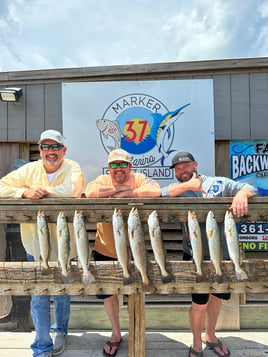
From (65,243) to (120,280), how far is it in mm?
513

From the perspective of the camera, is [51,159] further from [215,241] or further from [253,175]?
[253,175]

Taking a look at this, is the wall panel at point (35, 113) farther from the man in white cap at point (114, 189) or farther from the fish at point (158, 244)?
the fish at point (158, 244)

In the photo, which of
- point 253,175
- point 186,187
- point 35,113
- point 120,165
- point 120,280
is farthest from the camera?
point 35,113

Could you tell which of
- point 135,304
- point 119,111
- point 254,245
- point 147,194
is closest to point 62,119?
point 119,111

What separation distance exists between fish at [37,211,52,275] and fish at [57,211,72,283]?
0.09 m

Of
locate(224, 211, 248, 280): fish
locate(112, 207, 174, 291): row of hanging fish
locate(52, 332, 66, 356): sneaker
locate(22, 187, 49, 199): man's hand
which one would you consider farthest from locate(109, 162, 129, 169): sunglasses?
locate(52, 332, 66, 356): sneaker

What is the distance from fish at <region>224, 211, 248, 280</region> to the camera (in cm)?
204

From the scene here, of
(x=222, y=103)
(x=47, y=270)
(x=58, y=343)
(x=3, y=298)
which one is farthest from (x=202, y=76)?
(x=3, y=298)

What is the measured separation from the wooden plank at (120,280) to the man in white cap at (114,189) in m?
0.34

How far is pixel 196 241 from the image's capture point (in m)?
2.04

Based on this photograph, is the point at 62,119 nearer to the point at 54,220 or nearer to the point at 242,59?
the point at 54,220

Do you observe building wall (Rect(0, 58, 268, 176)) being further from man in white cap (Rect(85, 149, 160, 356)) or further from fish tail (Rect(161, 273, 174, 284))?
fish tail (Rect(161, 273, 174, 284))

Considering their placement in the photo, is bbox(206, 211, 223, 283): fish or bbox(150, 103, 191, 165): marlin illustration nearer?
bbox(206, 211, 223, 283): fish

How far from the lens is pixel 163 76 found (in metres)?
3.49
